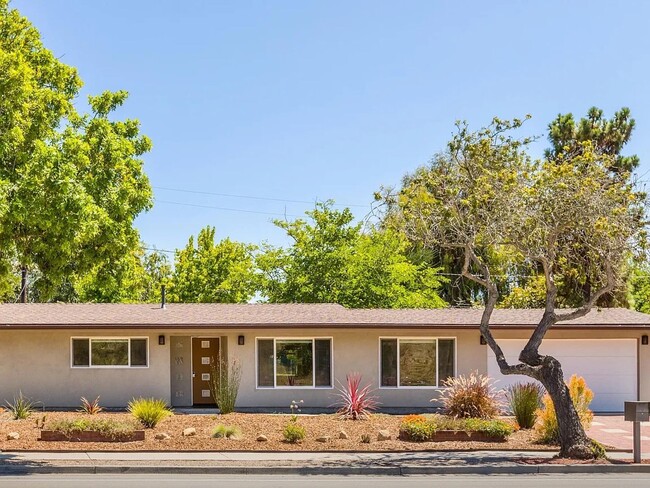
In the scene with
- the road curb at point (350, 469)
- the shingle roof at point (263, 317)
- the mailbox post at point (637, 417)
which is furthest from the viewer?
the shingle roof at point (263, 317)

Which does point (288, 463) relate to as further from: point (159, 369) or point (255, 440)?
point (159, 369)

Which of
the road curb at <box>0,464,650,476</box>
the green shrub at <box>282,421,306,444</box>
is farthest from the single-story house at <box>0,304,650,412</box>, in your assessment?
the road curb at <box>0,464,650,476</box>

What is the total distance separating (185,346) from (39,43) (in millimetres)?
9664

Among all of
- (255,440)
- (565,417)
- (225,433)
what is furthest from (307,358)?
(565,417)

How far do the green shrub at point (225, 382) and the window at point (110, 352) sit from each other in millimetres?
2073

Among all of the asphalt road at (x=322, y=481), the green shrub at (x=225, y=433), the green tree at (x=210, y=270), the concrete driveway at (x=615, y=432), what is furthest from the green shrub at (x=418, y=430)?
the green tree at (x=210, y=270)

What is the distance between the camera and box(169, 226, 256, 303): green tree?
44.1m

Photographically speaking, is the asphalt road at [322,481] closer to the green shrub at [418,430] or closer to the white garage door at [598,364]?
the green shrub at [418,430]

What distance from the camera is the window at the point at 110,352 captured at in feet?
81.4

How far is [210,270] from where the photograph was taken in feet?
150

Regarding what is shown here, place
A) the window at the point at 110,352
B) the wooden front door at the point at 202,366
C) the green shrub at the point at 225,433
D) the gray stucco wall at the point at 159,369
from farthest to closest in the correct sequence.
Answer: the wooden front door at the point at 202,366 → the window at the point at 110,352 → the gray stucco wall at the point at 159,369 → the green shrub at the point at 225,433

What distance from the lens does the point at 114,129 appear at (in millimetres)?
25172

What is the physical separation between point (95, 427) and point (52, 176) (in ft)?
17.5

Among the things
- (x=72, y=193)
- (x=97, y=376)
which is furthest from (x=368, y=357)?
(x=72, y=193)
